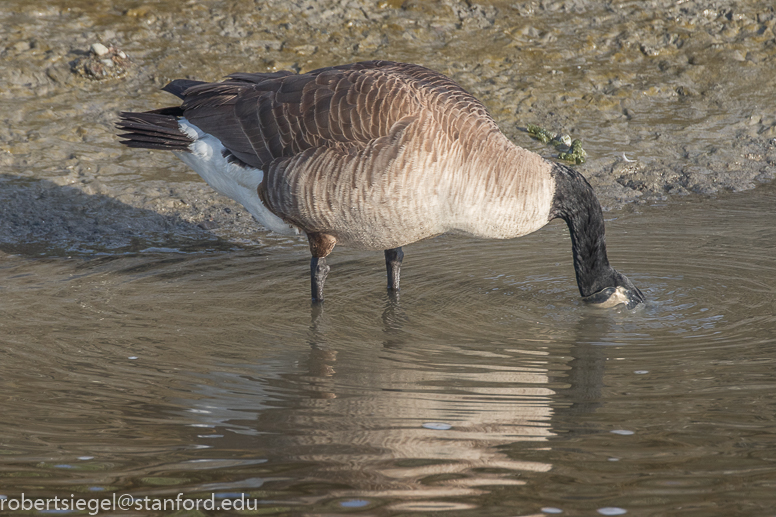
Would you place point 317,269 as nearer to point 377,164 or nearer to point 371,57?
point 377,164

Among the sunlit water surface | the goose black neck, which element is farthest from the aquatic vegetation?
the goose black neck

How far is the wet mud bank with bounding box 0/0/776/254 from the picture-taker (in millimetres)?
7906

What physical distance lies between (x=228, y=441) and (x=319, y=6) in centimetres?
775

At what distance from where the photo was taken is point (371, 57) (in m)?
9.67

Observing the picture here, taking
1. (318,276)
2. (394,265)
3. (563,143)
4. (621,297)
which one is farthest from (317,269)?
(563,143)

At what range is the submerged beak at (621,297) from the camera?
18.8ft

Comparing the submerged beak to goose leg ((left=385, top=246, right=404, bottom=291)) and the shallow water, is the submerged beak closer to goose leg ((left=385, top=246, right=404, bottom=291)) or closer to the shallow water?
the shallow water

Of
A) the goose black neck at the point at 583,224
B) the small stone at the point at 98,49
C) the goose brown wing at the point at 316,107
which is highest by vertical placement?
the small stone at the point at 98,49

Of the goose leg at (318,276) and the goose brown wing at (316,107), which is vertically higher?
the goose brown wing at (316,107)

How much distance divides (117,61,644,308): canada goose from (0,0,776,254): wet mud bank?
63.1 inches

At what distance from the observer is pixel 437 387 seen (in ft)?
14.5

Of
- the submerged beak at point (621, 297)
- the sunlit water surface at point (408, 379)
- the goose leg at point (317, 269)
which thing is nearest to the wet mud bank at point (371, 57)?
the sunlit water surface at point (408, 379)

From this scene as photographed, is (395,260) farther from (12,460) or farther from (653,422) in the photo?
(12,460)

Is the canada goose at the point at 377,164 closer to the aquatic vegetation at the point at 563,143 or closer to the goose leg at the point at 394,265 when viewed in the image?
the goose leg at the point at 394,265
